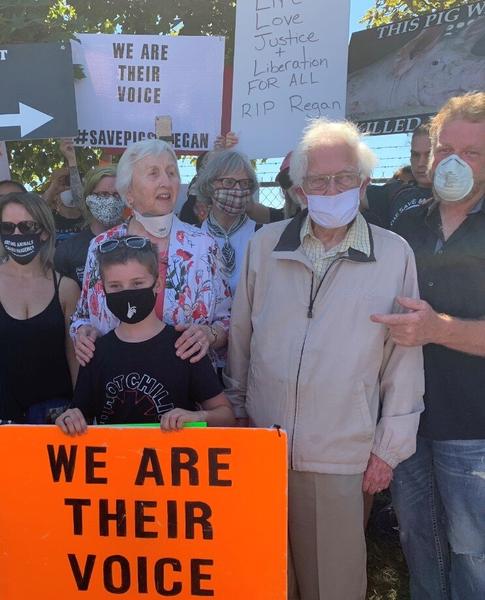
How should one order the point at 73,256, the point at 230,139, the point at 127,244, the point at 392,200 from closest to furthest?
the point at 127,244, the point at 392,200, the point at 73,256, the point at 230,139

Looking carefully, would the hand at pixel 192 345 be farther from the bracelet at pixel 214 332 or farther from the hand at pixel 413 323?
the hand at pixel 413 323

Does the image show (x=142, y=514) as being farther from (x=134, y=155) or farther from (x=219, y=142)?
(x=219, y=142)

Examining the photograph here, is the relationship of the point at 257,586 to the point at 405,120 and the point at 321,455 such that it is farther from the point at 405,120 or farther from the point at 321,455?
the point at 405,120

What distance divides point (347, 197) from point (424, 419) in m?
0.98

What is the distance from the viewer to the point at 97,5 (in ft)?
19.1

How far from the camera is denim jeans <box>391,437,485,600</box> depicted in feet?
8.18

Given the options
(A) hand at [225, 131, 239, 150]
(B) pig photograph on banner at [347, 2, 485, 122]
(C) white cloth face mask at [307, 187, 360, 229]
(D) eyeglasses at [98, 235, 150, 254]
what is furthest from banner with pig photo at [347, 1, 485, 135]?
(D) eyeglasses at [98, 235, 150, 254]

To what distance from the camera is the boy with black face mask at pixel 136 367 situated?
241 cm

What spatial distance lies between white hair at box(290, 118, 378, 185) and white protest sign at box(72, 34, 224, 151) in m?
2.30

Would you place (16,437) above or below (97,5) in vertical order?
below

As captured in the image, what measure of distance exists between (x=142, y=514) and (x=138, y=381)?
19.3 inches

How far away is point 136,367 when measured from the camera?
2402 mm

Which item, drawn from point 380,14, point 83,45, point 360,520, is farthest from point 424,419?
point 380,14

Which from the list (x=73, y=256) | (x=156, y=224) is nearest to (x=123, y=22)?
(x=73, y=256)
